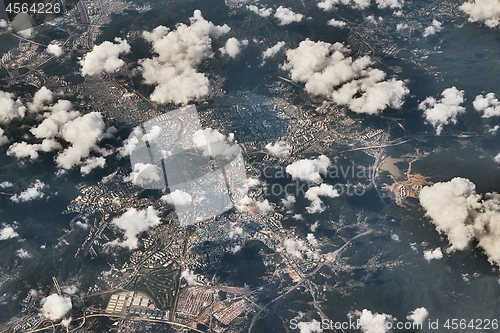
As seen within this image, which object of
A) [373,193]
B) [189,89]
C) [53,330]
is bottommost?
[53,330]

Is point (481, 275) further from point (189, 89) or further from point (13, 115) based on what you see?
point (13, 115)

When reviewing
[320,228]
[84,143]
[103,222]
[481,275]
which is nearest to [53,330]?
[103,222]
